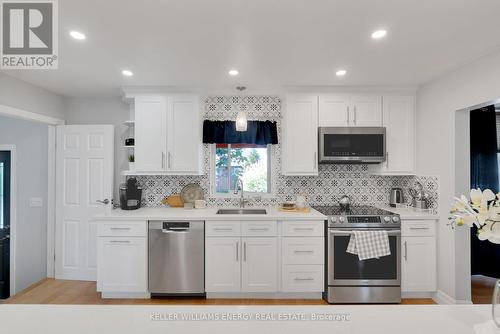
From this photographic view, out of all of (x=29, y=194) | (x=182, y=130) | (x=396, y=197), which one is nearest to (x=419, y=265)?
(x=396, y=197)

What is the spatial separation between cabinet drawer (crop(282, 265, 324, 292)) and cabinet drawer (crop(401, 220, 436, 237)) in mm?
1078

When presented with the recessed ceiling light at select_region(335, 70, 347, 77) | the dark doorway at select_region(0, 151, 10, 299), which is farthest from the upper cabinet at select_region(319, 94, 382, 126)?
the dark doorway at select_region(0, 151, 10, 299)

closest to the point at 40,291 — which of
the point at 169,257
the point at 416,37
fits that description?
the point at 169,257

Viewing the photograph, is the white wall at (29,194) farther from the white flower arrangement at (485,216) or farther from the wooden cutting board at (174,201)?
the white flower arrangement at (485,216)

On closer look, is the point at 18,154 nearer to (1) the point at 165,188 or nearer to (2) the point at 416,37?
(1) the point at 165,188

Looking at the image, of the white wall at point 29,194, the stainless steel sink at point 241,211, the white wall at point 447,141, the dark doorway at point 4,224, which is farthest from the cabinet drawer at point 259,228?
the dark doorway at point 4,224

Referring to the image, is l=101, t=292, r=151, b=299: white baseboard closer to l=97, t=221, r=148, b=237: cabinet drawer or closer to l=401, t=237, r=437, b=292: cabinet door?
l=97, t=221, r=148, b=237: cabinet drawer

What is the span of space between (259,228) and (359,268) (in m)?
1.17

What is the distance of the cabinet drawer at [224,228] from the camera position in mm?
3053

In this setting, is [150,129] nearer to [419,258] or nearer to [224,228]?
[224,228]

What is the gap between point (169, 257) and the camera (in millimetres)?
3029

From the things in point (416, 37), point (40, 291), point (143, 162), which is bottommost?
point (40, 291)

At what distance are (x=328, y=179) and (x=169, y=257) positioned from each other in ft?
7.36

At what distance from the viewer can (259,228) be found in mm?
3062
